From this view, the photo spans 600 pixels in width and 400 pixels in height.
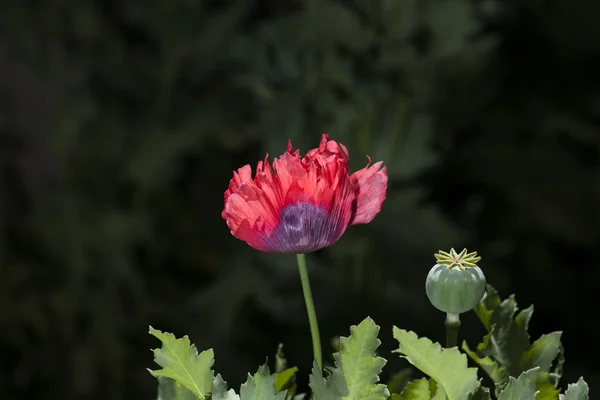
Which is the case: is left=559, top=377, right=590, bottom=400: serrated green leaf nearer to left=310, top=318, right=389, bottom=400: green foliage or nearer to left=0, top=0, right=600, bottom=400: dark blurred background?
left=310, top=318, right=389, bottom=400: green foliage

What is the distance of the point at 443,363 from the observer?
323 mm

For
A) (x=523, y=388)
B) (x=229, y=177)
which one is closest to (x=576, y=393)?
(x=523, y=388)

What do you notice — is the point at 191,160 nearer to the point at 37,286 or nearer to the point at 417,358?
the point at 37,286

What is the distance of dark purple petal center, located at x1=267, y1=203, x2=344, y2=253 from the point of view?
0.35m

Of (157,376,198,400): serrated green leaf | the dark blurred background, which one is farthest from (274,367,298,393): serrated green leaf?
the dark blurred background

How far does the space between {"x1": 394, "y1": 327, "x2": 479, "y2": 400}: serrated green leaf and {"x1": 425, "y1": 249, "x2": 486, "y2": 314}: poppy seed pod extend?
0.8 inches

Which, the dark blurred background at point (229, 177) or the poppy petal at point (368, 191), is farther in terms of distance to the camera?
the dark blurred background at point (229, 177)

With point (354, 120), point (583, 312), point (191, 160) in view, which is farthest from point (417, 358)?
point (583, 312)

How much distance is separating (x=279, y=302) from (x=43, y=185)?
0.44 m

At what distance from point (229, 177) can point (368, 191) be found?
1.14 meters

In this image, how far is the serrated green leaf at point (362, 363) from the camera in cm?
33

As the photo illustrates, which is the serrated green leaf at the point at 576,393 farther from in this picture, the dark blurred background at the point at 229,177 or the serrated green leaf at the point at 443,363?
the dark blurred background at the point at 229,177

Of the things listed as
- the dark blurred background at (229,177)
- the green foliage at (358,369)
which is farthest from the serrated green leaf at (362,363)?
the dark blurred background at (229,177)

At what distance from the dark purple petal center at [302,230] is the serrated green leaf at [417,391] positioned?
6 centimetres
